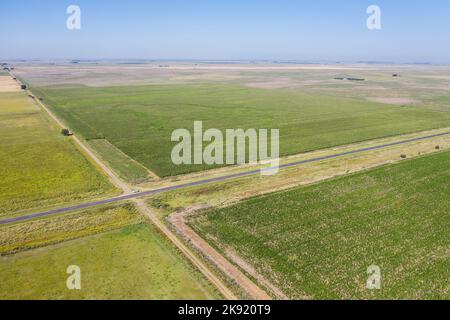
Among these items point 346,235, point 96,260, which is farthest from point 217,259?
point 346,235

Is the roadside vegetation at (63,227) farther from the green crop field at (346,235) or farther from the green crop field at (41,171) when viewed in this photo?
the green crop field at (346,235)

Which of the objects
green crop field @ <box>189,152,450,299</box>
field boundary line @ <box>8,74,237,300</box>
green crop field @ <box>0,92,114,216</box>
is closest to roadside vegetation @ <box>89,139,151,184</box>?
field boundary line @ <box>8,74,237,300</box>

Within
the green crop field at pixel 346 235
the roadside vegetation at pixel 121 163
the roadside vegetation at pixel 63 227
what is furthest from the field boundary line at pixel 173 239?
the green crop field at pixel 346 235

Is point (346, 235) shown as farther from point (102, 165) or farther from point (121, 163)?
point (102, 165)

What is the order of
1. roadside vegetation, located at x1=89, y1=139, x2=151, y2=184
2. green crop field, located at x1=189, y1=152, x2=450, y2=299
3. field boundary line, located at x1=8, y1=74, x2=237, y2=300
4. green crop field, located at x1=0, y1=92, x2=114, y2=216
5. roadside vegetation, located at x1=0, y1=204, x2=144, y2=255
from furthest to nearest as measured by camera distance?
roadside vegetation, located at x1=89, y1=139, x2=151, y2=184
green crop field, located at x1=0, y1=92, x2=114, y2=216
roadside vegetation, located at x1=0, y1=204, x2=144, y2=255
green crop field, located at x1=189, y1=152, x2=450, y2=299
field boundary line, located at x1=8, y1=74, x2=237, y2=300

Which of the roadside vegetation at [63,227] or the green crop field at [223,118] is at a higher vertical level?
the green crop field at [223,118]

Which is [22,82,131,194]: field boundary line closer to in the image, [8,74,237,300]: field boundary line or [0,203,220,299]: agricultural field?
[8,74,237,300]: field boundary line
